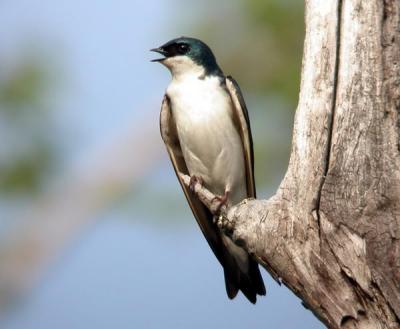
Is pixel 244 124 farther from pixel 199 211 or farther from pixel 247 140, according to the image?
pixel 199 211

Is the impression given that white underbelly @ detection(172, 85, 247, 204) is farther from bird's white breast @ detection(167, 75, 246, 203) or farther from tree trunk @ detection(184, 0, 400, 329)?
tree trunk @ detection(184, 0, 400, 329)

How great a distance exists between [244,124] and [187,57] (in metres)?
0.45

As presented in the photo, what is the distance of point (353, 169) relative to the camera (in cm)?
291

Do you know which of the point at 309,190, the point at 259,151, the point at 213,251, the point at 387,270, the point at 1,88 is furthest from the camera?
the point at 1,88

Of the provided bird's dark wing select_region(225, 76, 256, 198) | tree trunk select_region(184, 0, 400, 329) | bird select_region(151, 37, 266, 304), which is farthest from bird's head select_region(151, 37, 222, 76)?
tree trunk select_region(184, 0, 400, 329)

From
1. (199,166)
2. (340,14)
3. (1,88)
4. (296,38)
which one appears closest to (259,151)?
(296,38)

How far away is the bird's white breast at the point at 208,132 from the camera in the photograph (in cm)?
445

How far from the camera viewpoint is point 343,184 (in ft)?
9.52

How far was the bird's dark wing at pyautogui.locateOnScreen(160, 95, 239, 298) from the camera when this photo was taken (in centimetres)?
436

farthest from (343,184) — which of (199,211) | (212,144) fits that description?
(212,144)

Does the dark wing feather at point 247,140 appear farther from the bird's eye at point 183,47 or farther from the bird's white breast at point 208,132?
the bird's eye at point 183,47

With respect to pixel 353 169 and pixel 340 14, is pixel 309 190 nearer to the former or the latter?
pixel 353 169

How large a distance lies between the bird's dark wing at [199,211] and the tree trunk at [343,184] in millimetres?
1258

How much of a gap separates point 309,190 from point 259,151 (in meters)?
2.96
